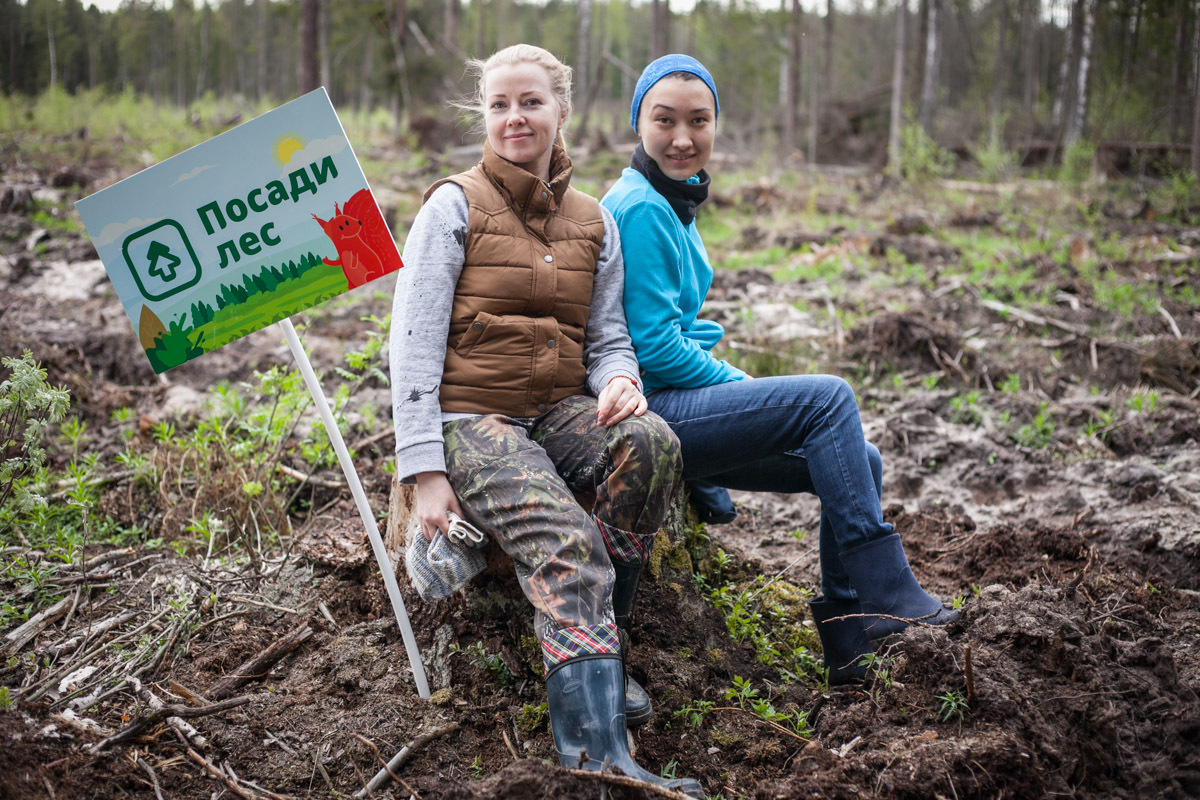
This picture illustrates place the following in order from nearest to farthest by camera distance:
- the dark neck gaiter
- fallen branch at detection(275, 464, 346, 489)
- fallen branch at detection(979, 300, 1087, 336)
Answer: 1. the dark neck gaiter
2. fallen branch at detection(275, 464, 346, 489)
3. fallen branch at detection(979, 300, 1087, 336)

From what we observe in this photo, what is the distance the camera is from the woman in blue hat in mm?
2137

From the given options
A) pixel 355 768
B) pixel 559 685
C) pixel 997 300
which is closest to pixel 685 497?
pixel 559 685

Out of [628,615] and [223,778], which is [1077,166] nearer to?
[628,615]

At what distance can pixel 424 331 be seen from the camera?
2.04 metres

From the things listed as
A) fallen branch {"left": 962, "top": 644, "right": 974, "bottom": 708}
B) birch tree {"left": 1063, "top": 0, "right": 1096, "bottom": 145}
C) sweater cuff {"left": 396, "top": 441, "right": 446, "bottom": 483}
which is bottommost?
A: fallen branch {"left": 962, "top": 644, "right": 974, "bottom": 708}

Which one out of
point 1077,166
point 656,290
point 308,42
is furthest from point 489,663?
point 1077,166

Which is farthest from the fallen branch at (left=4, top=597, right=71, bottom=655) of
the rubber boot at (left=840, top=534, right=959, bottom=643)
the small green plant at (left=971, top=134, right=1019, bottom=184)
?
the small green plant at (left=971, top=134, right=1019, bottom=184)

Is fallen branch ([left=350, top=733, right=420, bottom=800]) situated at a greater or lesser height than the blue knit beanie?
lesser

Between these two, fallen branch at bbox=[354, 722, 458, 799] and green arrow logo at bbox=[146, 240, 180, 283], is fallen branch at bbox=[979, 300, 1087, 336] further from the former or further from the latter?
green arrow logo at bbox=[146, 240, 180, 283]

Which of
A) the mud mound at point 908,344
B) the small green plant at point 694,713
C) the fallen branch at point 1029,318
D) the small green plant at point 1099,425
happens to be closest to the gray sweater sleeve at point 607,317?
the small green plant at point 694,713

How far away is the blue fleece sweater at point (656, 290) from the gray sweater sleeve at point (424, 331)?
53 cm

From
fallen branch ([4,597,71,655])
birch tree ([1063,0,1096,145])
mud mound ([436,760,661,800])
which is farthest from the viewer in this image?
birch tree ([1063,0,1096,145])

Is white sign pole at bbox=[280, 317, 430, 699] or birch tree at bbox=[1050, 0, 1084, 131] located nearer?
white sign pole at bbox=[280, 317, 430, 699]

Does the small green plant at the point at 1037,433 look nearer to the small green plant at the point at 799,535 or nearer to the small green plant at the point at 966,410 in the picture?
the small green plant at the point at 966,410
